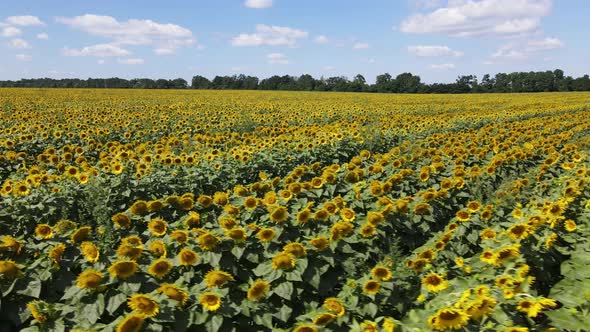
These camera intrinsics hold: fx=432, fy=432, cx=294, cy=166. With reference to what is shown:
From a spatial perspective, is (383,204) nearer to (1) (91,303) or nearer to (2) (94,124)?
(1) (91,303)

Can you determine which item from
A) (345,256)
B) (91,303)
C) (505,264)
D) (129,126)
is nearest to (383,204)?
(345,256)

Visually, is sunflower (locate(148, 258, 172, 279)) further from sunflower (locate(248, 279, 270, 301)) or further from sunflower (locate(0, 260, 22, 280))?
sunflower (locate(0, 260, 22, 280))

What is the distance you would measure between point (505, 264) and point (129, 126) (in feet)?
35.6

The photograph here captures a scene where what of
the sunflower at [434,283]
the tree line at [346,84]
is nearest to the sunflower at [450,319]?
the sunflower at [434,283]

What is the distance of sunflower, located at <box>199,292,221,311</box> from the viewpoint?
284 centimetres

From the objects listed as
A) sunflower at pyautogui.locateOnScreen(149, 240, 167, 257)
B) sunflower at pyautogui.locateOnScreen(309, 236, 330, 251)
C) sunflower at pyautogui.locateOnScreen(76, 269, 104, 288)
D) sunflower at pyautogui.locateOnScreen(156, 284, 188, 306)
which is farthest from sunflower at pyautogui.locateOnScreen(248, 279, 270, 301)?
sunflower at pyautogui.locateOnScreen(76, 269, 104, 288)

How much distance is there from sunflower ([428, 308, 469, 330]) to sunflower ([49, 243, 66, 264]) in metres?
2.81

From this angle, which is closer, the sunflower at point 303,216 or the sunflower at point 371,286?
the sunflower at point 371,286

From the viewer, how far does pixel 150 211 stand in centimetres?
450

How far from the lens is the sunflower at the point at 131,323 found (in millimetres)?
2534

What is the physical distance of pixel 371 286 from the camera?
3.10m

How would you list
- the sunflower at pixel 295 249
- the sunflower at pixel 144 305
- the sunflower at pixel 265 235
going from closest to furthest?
the sunflower at pixel 144 305
the sunflower at pixel 295 249
the sunflower at pixel 265 235

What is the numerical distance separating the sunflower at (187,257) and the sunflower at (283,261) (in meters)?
0.61

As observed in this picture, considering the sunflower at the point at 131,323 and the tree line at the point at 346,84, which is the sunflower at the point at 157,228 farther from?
the tree line at the point at 346,84
